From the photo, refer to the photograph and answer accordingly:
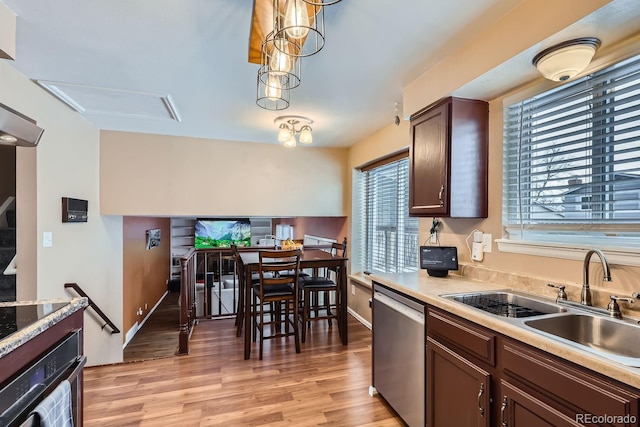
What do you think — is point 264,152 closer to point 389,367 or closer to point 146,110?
point 146,110

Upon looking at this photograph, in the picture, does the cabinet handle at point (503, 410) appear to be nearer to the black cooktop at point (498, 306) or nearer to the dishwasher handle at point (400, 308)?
the black cooktop at point (498, 306)

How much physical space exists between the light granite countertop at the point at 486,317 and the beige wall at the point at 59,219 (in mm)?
2587

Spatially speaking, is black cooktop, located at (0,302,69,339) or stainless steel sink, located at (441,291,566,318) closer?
black cooktop, located at (0,302,69,339)

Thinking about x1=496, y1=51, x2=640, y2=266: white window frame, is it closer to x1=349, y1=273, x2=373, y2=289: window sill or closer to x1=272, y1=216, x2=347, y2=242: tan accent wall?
x1=349, y1=273, x2=373, y2=289: window sill

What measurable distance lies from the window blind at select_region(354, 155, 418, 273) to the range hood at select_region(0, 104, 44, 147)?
2983 millimetres

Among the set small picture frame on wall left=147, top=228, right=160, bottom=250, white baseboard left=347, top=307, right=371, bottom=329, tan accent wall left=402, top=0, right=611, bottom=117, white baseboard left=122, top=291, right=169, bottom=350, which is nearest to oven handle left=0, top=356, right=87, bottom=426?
tan accent wall left=402, top=0, right=611, bottom=117

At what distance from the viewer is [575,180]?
5.54 ft

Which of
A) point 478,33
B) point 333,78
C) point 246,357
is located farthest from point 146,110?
point 478,33

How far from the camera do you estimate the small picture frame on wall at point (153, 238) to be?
17.3 ft

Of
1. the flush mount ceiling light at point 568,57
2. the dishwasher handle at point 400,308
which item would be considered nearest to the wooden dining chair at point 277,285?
the dishwasher handle at point 400,308

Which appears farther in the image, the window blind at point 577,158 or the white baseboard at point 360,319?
the white baseboard at point 360,319

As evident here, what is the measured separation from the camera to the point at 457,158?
2.05 metres

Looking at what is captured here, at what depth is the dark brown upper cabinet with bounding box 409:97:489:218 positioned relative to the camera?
80.6 inches

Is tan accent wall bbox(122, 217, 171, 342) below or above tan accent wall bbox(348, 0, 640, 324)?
below
